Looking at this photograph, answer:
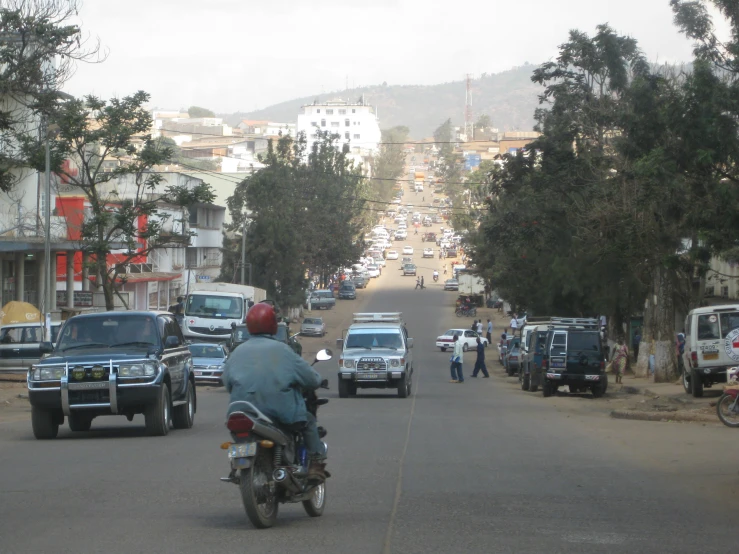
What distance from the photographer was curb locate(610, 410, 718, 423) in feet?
65.8

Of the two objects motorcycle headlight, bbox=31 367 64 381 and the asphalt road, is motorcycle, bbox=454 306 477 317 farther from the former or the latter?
motorcycle headlight, bbox=31 367 64 381

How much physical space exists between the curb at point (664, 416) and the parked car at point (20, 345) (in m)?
17.6

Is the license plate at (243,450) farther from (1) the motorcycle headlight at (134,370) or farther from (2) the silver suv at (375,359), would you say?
(2) the silver suv at (375,359)

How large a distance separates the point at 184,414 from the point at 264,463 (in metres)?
9.66

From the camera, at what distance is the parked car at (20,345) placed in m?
31.0

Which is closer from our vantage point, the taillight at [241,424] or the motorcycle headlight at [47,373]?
the taillight at [241,424]

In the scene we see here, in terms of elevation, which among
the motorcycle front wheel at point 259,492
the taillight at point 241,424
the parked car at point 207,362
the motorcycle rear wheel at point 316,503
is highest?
the taillight at point 241,424

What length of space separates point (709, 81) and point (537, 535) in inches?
501

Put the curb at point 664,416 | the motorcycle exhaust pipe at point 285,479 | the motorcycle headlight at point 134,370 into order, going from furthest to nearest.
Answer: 1. the curb at point 664,416
2. the motorcycle headlight at point 134,370
3. the motorcycle exhaust pipe at point 285,479

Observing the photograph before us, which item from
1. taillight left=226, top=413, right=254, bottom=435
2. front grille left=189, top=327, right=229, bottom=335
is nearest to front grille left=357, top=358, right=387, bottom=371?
taillight left=226, top=413, right=254, bottom=435

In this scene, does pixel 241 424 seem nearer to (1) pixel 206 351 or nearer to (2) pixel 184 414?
(2) pixel 184 414

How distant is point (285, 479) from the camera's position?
759 cm

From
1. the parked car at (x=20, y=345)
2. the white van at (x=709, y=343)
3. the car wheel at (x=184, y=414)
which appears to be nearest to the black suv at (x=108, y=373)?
the car wheel at (x=184, y=414)

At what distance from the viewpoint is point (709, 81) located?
18109mm
